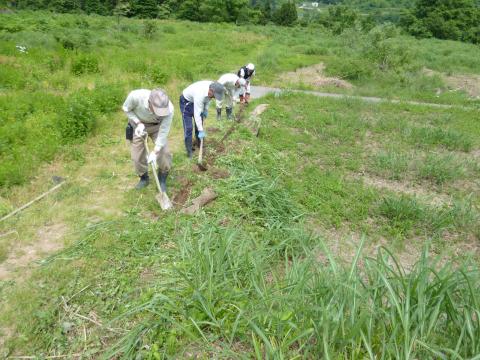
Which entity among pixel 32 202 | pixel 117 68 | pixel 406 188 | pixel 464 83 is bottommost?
pixel 464 83

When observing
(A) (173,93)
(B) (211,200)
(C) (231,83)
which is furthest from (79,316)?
(A) (173,93)

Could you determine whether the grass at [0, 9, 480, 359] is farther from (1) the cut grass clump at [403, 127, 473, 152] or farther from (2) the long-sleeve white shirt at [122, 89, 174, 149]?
(2) the long-sleeve white shirt at [122, 89, 174, 149]

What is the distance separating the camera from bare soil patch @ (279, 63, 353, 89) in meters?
13.6

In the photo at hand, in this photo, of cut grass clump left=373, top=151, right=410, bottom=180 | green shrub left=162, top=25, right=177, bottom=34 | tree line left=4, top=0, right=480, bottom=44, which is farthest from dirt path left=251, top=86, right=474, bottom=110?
tree line left=4, top=0, right=480, bottom=44

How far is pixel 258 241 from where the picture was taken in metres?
3.93

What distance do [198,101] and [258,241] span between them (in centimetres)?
253

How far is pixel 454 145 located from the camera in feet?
25.5

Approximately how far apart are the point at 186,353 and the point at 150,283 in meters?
0.81

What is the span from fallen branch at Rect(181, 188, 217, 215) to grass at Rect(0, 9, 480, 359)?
0.12 metres

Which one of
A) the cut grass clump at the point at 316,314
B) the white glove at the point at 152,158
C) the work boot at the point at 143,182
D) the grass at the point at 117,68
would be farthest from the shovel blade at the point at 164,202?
the grass at the point at 117,68

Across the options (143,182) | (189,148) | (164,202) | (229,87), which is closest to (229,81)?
(229,87)

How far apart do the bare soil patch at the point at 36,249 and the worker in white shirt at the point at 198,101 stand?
2330mm

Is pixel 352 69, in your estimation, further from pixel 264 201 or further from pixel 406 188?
pixel 264 201

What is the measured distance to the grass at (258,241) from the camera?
2416 millimetres
